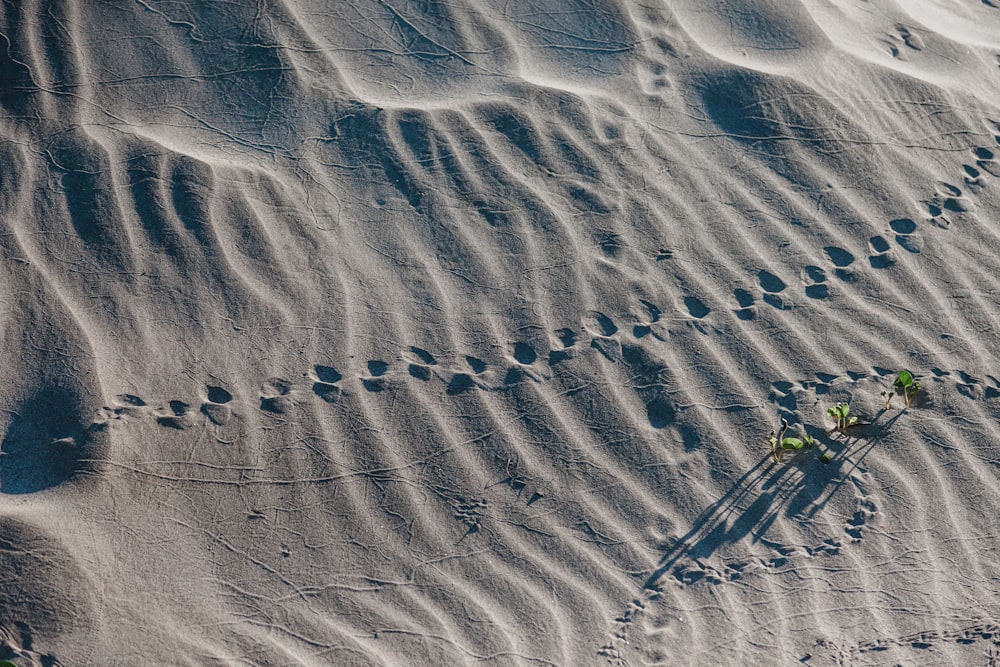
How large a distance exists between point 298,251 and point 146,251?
614 millimetres

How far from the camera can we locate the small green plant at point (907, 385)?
3.36m

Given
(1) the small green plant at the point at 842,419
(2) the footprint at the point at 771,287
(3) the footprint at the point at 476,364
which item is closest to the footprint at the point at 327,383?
(3) the footprint at the point at 476,364

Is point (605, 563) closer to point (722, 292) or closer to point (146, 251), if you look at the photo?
point (722, 292)

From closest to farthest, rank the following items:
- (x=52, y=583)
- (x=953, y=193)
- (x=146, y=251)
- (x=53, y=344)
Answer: (x=52, y=583)
(x=53, y=344)
(x=146, y=251)
(x=953, y=193)

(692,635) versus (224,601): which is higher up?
(692,635)

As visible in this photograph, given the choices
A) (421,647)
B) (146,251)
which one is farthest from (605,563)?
(146,251)

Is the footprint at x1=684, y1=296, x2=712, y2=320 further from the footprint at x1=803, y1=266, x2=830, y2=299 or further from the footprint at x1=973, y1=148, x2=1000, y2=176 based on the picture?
the footprint at x1=973, y1=148, x2=1000, y2=176

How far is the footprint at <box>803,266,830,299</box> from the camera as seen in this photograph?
3.61 meters

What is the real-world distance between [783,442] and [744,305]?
0.64m

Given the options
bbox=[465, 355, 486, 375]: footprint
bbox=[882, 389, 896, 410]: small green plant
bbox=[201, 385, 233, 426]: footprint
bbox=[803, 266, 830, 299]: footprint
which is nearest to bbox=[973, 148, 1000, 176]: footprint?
bbox=[803, 266, 830, 299]: footprint

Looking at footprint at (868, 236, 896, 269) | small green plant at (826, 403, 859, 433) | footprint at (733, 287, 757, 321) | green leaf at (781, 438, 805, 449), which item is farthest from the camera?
footprint at (868, 236, 896, 269)

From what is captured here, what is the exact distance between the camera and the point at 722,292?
3598 millimetres

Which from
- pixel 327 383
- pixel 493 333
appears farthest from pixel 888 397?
pixel 327 383

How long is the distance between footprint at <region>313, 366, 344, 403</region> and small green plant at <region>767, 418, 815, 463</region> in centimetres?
166
